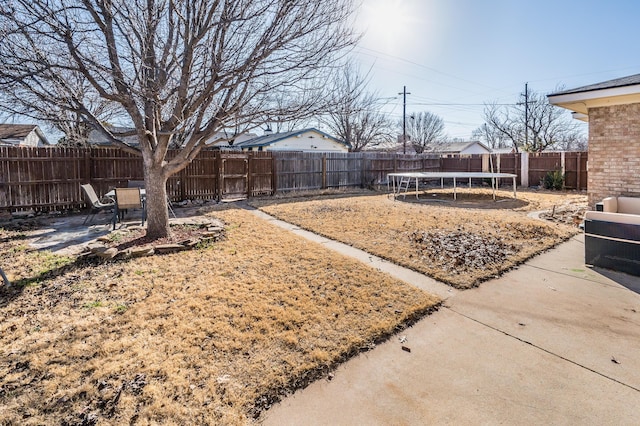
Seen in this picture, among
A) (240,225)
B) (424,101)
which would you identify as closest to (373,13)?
(240,225)

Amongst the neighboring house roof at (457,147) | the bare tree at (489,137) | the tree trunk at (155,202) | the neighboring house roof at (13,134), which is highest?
the bare tree at (489,137)

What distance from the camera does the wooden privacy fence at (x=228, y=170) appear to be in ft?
28.8

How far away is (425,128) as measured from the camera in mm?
43969

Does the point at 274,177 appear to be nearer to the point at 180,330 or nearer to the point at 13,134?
the point at 180,330

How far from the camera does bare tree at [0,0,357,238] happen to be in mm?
4473

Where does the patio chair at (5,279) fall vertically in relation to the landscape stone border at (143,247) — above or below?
below

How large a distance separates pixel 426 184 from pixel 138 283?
17.0 metres

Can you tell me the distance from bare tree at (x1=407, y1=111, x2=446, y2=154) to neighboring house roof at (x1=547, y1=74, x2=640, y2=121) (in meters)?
37.2

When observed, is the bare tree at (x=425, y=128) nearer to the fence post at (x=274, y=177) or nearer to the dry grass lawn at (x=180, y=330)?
the fence post at (x=274, y=177)

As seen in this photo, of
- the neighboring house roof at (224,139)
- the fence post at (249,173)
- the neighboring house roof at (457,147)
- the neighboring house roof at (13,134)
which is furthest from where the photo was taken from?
the neighboring house roof at (457,147)

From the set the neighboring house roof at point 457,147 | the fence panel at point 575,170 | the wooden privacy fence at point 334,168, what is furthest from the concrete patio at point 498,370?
the neighboring house roof at point 457,147

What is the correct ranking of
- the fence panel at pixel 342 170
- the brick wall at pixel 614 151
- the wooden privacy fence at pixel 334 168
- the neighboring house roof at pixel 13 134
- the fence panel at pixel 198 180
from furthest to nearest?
1. the neighboring house roof at pixel 13 134
2. the fence panel at pixel 342 170
3. the wooden privacy fence at pixel 334 168
4. the fence panel at pixel 198 180
5. the brick wall at pixel 614 151

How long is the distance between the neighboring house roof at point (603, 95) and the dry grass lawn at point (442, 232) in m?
2.64

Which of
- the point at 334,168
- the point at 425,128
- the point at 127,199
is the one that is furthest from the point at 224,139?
the point at 425,128
